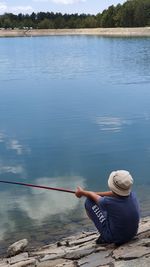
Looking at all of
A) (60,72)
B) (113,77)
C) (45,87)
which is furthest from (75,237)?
(60,72)

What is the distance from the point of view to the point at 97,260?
19.6 ft

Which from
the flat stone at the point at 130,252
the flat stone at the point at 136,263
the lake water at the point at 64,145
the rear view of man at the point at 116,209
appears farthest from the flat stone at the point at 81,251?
the lake water at the point at 64,145

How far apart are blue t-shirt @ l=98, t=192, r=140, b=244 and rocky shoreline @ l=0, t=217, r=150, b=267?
17 centimetres

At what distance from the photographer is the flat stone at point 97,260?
5.83 meters

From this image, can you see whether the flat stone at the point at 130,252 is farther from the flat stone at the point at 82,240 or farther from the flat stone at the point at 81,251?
the flat stone at the point at 82,240

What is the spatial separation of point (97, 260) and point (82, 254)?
545 mm

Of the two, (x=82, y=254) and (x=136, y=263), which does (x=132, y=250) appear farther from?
(x=82, y=254)

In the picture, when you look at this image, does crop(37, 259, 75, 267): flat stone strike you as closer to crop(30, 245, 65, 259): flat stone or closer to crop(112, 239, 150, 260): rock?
crop(30, 245, 65, 259): flat stone

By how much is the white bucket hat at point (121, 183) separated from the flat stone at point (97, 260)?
32.3 inches

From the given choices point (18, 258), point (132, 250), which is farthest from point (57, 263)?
point (132, 250)

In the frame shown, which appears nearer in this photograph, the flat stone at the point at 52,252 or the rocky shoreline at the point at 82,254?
the rocky shoreline at the point at 82,254

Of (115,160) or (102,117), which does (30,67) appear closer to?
(102,117)

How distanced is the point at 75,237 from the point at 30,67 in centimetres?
3702

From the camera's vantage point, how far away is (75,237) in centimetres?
827
